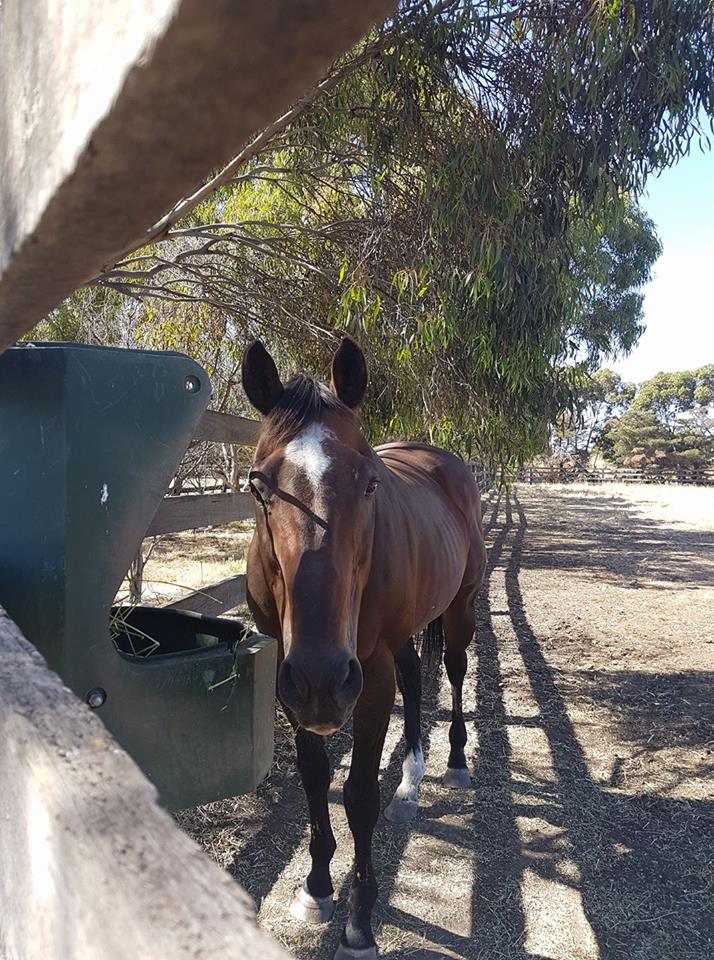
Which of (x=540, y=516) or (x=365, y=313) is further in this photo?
(x=540, y=516)

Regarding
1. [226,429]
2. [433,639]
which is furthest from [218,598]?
[433,639]

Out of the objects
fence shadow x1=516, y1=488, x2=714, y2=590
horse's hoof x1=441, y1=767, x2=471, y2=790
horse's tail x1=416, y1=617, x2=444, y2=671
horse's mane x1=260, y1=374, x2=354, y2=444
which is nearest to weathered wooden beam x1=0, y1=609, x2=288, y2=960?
horse's mane x1=260, y1=374, x2=354, y2=444

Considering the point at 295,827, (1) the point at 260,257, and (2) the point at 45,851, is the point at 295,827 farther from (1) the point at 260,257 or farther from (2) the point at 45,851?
(1) the point at 260,257

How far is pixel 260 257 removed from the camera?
685 centimetres

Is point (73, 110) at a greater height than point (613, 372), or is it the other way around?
point (613, 372)

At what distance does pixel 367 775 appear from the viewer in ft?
8.89

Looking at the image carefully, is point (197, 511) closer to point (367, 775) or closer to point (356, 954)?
point (367, 775)

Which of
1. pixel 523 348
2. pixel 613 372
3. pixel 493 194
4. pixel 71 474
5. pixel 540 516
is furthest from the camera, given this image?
pixel 613 372

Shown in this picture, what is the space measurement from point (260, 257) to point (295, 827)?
17.4 ft

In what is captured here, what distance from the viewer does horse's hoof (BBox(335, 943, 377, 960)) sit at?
8.25 ft

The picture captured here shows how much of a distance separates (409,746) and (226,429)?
2.09 meters

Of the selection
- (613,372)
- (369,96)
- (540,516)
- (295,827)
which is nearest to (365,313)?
(369,96)

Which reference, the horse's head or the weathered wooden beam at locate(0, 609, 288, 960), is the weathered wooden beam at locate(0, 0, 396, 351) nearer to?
the weathered wooden beam at locate(0, 609, 288, 960)

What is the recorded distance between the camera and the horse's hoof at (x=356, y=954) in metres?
2.52
